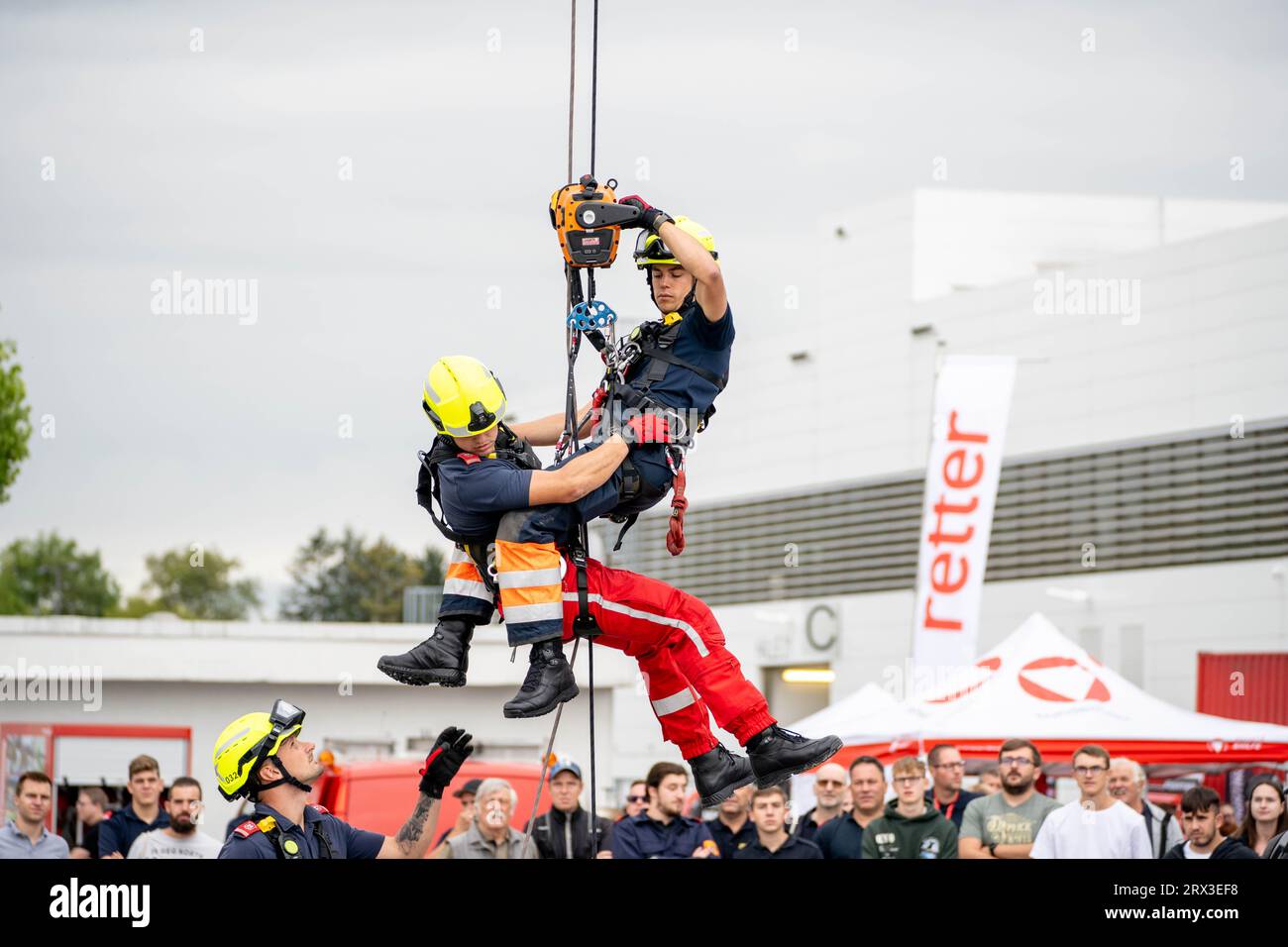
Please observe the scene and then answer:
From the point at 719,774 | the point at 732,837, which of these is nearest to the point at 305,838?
the point at 719,774

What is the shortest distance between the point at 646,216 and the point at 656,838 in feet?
14.1

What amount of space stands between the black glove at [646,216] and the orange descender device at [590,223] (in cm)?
2

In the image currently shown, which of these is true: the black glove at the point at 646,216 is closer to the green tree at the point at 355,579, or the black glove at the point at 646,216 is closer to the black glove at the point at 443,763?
the black glove at the point at 443,763

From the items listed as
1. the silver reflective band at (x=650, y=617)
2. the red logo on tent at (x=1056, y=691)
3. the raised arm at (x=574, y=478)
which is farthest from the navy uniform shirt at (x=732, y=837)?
the red logo on tent at (x=1056, y=691)

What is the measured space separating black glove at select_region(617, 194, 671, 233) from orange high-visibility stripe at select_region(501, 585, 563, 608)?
46.5 inches

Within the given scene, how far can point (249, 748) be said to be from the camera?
562 centimetres

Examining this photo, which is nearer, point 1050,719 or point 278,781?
point 278,781

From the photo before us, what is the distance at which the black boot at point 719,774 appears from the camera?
6.37m

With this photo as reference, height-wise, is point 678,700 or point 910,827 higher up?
point 678,700

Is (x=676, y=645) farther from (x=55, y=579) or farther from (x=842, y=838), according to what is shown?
(x=55, y=579)

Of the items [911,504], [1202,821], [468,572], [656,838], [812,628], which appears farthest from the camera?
[812,628]

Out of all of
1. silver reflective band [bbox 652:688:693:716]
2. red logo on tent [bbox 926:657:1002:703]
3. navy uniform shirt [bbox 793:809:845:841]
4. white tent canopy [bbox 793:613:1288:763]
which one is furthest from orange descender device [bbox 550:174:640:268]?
red logo on tent [bbox 926:657:1002:703]
